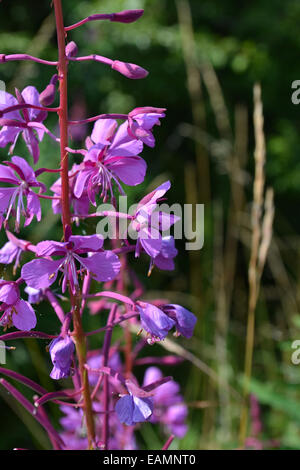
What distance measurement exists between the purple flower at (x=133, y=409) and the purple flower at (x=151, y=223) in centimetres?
27

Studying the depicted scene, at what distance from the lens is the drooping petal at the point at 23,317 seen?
1.04 m

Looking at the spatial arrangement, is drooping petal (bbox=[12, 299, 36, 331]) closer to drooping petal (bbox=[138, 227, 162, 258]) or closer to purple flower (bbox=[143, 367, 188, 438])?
drooping petal (bbox=[138, 227, 162, 258])

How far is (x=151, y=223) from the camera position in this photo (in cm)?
107

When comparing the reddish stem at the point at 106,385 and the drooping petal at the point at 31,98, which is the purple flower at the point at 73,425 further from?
the drooping petal at the point at 31,98

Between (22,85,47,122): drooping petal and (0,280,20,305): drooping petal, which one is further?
(22,85,47,122): drooping petal

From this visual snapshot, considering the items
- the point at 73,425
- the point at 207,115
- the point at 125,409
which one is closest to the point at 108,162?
the point at 125,409

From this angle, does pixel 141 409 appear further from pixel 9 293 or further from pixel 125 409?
pixel 9 293

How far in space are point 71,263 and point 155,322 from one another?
0.19m

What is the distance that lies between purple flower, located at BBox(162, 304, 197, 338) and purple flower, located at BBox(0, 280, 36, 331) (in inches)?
10.2

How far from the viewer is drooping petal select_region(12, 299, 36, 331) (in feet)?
3.41

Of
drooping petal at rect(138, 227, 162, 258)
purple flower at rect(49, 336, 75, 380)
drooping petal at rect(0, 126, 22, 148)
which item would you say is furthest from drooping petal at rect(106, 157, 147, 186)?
purple flower at rect(49, 336, 75, 380)

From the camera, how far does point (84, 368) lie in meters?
1.13
